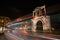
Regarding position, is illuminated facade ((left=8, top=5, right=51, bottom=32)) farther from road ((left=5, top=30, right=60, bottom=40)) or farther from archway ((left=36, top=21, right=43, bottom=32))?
road ((left=5, top=30, right=60, bottom=40))

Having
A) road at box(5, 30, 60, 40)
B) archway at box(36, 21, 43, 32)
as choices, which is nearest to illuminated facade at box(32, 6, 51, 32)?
archway at box(36, 21, 43, 32)

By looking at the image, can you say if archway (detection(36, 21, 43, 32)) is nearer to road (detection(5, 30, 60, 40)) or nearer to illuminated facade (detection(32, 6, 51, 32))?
illuminated facade (detection(32, 6, 51, 32))

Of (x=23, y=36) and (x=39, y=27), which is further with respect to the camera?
(x=23, y=36)

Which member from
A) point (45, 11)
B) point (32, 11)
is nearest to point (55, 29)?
point (45, 11)

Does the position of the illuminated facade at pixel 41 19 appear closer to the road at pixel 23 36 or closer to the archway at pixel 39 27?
the archway at pixel 39 27

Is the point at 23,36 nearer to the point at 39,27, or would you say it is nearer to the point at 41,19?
the point at 39,27

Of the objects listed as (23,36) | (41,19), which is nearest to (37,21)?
(41,19)

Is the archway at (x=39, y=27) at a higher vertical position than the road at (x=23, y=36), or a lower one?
higher

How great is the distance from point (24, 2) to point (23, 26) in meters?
0.55

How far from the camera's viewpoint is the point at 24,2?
2947mm

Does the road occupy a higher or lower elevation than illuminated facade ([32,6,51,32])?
lower

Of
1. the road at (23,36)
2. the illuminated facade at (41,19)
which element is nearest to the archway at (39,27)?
the illuminated facade at (41,19)

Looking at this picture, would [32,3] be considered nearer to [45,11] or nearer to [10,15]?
[45,11]

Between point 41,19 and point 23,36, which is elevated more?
point 41,19
